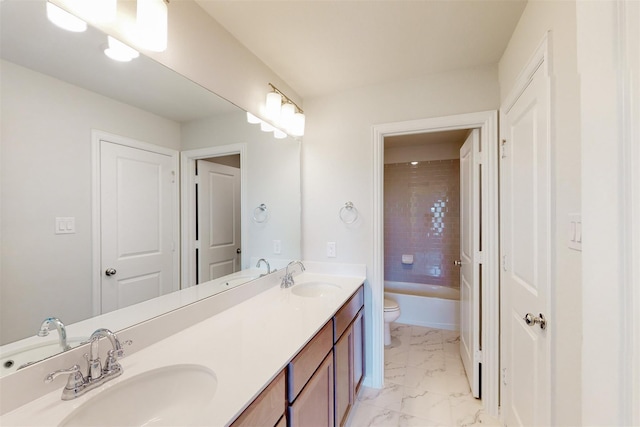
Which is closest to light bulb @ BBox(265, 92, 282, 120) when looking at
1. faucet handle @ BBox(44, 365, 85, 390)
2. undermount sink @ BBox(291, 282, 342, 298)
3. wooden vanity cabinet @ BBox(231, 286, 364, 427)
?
undermount sink @ BBox(291, 282, 342, 298)

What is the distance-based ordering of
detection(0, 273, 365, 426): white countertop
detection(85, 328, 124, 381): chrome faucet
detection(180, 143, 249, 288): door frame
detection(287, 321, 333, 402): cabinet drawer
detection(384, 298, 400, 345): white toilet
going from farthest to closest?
detection(384, 298, 400, 345): white toilet, detection(180, 143, 249, 288): door frame, detection(287, 321, 333, 402): cabinet drawer, detection(85, 328, 124, 381): chrome faucet, detection(0, 273, 365, 426): white countertop

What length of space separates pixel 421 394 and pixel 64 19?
9.09 feet

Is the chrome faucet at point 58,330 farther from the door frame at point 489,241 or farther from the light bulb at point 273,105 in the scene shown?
the door frame at point 489,241

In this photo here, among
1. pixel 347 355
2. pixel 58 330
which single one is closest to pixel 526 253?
pixel 347 355

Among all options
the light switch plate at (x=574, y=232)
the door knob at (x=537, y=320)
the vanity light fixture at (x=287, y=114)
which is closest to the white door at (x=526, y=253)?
the door knob at (x=537, y=320)

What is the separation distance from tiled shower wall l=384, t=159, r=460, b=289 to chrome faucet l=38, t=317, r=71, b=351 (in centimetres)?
357

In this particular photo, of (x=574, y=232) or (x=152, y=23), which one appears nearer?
(x=574, y=232)

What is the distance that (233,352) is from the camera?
1.00m

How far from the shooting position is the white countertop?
2.37 ft

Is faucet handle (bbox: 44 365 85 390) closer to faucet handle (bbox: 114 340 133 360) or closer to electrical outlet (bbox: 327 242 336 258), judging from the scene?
faucet handle (bbox: 114 340 133 360)

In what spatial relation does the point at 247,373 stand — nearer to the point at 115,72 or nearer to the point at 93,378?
the point at 93,378

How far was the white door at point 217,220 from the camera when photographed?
4.83 feet

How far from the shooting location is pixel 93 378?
0.82 m

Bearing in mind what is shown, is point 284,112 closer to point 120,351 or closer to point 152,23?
point 152,23
